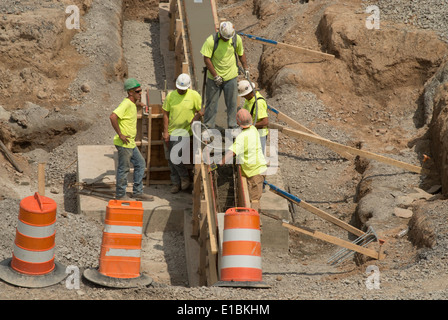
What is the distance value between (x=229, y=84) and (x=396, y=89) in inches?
219

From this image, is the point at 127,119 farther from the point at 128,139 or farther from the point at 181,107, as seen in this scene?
the point at 181,107

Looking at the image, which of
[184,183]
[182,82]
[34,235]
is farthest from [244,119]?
[34,235]

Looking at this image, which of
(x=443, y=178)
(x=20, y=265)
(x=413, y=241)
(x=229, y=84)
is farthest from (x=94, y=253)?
(x=443, y=178)

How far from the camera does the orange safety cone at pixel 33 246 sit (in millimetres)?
9266

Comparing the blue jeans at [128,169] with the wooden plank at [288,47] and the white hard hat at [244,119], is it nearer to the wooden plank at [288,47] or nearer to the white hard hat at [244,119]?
the white hard hat at [244,119]

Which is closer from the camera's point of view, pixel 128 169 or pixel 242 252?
pixel 242 252

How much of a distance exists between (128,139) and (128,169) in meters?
0.67

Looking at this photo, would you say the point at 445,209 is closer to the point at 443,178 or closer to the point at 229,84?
the point at 443,178

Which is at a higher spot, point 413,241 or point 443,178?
point 443,178

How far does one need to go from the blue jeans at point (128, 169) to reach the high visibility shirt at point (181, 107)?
31.6 inches

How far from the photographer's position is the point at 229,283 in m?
9.68

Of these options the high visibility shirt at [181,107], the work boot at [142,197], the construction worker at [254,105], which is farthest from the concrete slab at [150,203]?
the construction worker at [254,105]

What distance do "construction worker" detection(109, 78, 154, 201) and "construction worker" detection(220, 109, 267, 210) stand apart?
1872mm

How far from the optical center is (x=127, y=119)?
12.4 m
